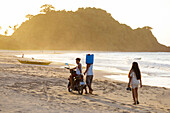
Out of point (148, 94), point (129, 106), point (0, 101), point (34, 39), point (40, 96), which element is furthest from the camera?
point (34, 39)

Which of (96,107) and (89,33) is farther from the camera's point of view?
(89,33)

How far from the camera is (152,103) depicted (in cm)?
931

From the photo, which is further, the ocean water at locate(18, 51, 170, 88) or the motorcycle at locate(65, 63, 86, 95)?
the ocean water at locate(18, 51, 170, 88)

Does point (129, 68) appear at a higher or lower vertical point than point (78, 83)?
lower

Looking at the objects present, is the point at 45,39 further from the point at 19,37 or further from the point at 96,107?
the point at 96,107

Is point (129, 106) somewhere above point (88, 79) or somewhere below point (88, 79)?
below

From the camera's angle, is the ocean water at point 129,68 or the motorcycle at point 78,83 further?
the ocean water at point 129,68

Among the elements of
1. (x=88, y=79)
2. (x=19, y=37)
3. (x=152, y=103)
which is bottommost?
(x=152, y=103)

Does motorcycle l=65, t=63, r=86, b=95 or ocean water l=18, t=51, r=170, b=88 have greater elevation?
motorcycle l=65, t=63, r=86, b=95

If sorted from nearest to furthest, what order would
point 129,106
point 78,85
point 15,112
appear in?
point 15,112 → point 129,106 → point 78,85

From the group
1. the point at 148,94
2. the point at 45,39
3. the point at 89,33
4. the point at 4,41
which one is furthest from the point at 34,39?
the point at 148,94

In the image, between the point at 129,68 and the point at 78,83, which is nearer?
the point at 78,83

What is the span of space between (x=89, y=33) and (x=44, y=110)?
19187 cm

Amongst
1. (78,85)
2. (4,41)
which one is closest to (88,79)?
(78,85)
